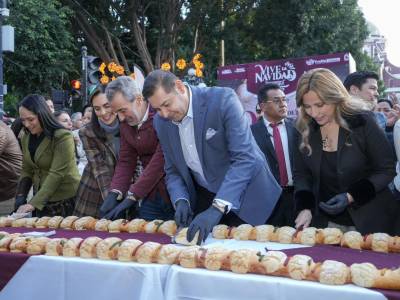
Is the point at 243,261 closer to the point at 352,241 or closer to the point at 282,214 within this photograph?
the point at 352,241

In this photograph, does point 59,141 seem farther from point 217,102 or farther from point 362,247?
point 362,247

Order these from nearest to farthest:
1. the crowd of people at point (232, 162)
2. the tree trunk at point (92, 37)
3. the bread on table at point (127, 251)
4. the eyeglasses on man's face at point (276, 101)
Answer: the bread on table at point (127, 251) → the crowd of people at point (232, 162) → the eyeglasses on man's face at point (276, 101) → the tree trunk at point (92, 37)

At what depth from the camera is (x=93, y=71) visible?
48.7 ft

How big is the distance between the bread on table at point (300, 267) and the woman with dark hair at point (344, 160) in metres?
0.70

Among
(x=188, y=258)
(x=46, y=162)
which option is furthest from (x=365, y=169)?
(x=46, y=162)

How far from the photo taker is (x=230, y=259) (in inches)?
78.5

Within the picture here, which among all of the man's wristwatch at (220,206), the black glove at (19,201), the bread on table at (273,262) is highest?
the man's wristwatch at (220,206)

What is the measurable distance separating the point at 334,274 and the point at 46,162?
2.39 meters

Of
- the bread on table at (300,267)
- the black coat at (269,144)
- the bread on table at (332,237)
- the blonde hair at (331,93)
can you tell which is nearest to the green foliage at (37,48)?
the black coat at (269,144)

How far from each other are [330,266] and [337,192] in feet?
3.08

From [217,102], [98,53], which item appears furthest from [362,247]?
[98,53]

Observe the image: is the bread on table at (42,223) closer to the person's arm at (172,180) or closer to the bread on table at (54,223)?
the bread on table at (54,223)

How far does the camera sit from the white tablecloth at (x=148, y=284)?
1.79m

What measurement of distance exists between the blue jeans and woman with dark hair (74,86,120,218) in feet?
1.00
